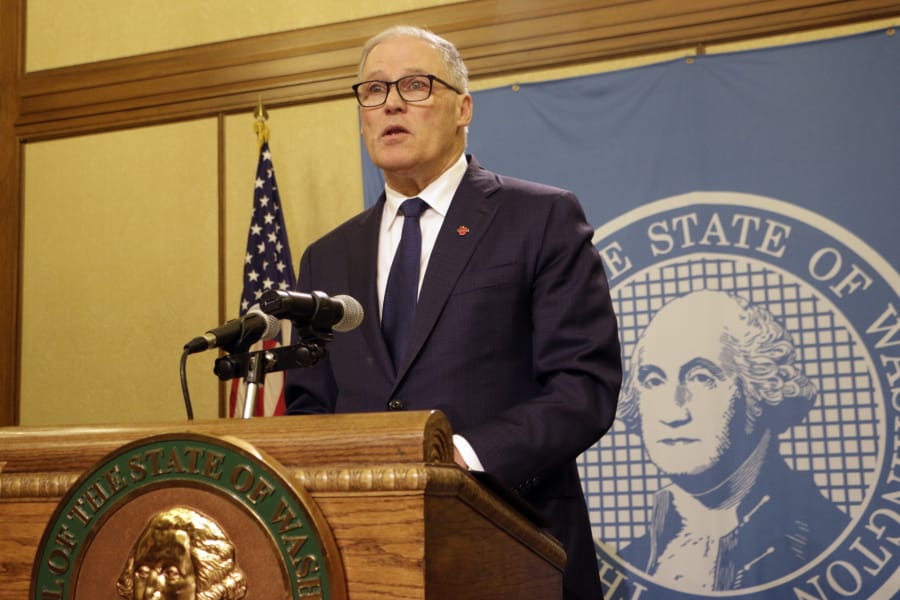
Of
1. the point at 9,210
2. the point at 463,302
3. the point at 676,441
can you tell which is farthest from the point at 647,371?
the point at 9,210

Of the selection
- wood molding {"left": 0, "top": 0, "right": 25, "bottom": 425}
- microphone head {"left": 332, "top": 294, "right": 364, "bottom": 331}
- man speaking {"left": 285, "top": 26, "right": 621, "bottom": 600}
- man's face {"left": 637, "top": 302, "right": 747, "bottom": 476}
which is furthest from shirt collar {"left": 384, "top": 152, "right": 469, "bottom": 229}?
wood molding {"left": 0, "top": 0, "right": 25, "bottom": 425}

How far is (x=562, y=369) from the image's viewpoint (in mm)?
2072

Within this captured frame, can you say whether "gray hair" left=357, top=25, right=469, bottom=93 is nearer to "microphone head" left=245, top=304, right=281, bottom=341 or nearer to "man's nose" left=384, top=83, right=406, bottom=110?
"man's nose" left=384, top=83, right=406, bottom=110

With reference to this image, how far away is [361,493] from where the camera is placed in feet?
4.10

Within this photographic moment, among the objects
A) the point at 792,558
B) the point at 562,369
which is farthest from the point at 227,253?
the point at 562,369

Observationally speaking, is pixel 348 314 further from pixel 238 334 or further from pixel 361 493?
pixel 361 493

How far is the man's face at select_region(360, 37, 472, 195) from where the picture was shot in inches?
96.1

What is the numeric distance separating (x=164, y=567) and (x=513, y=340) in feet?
3.40

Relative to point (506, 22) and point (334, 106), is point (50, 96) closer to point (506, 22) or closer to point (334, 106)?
point (334, 106)

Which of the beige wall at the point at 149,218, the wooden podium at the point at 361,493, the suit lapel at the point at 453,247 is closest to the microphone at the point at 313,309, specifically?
the wooden podium at the point at 361,493

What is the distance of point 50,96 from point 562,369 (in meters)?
4.02

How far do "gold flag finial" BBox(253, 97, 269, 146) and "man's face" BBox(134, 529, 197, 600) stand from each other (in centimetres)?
349

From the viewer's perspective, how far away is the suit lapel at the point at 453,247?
2.14m

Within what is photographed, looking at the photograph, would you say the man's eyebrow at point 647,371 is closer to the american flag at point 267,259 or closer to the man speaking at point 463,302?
the american flag at point 267,259
